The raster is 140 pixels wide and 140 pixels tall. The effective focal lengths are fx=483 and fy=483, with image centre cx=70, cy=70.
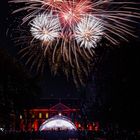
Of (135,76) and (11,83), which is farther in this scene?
(11,83)

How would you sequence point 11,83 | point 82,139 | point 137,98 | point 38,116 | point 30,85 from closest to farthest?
point 137,98, point 82,139, point 11,83, point 30,85, point 38,116

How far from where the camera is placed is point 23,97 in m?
74.5

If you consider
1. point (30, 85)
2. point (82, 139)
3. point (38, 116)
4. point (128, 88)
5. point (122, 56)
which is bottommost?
point (82, 139)

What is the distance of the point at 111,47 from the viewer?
50500 mm

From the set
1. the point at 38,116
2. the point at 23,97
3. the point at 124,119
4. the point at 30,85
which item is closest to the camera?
the point at 124,119

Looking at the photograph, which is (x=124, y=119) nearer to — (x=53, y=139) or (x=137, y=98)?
(x=137, y=98)

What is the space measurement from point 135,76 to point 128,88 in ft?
5.41

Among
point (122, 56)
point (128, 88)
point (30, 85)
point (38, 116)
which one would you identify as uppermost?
point (38, 116)

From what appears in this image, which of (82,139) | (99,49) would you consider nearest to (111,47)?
(99,49)

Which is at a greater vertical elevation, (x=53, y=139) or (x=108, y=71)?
(x=108, y=71)

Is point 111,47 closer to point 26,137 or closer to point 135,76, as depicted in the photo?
point 135,76

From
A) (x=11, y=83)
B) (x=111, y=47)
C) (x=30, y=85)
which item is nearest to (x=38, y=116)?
(x=30, y=85)

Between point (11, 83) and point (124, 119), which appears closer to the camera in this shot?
point (124, 119)

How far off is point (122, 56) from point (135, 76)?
3.31 m
